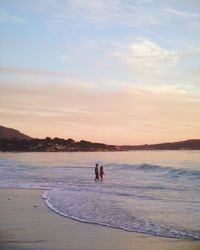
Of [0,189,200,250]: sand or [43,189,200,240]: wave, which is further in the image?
[43,189,200,240]: wave

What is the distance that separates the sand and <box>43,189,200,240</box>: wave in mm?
566

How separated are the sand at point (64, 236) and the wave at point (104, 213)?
22.3 inches

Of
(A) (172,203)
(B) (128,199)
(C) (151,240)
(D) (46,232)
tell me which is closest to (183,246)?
(C) (151,240)

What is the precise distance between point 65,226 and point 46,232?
1279 mm

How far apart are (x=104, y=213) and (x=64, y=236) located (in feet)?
15.6

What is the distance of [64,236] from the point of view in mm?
13156

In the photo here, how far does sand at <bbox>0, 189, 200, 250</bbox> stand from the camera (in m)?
11.9

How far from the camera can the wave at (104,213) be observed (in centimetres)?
1401

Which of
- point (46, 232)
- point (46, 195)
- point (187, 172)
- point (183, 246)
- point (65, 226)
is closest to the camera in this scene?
point (183, 246)

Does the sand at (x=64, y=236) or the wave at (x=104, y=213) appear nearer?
the sand at (x=64, y=236)

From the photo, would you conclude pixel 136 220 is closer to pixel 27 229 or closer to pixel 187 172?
pixel 27 229

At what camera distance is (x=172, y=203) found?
830 inches

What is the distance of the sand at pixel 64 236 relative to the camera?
11.9 metres

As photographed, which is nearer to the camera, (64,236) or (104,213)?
(64,236)
